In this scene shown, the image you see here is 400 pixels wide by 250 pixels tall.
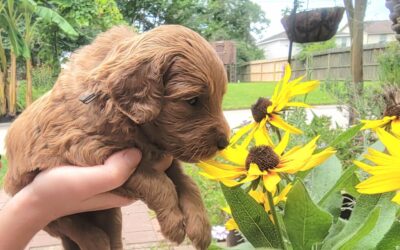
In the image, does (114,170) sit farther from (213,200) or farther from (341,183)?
(213,200)

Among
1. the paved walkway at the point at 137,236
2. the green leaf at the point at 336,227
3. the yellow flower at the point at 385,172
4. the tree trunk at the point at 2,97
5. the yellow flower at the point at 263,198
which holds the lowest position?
the paved walkway at the point at 137,236

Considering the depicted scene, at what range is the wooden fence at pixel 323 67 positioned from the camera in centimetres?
742

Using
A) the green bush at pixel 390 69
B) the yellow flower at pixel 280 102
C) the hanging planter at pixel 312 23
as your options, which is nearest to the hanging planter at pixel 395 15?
the hanging planter at pixel 312 23

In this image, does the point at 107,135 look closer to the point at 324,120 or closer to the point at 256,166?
the point at 256,166

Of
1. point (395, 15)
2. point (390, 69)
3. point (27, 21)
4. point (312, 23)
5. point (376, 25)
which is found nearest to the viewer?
point (395, 15)

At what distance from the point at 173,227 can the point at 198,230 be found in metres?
0.07

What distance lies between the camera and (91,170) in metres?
1.38

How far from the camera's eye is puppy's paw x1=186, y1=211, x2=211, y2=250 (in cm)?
126

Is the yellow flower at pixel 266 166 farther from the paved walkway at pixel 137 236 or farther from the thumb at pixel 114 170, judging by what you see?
the paved walkway at pixel 137 236

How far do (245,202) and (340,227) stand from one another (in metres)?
0.36

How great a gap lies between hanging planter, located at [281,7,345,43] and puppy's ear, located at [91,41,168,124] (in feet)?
7.98

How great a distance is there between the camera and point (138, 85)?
1.23 m

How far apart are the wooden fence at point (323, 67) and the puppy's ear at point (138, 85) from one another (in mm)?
1920

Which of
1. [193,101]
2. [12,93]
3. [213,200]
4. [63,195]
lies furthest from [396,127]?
[12,93]
